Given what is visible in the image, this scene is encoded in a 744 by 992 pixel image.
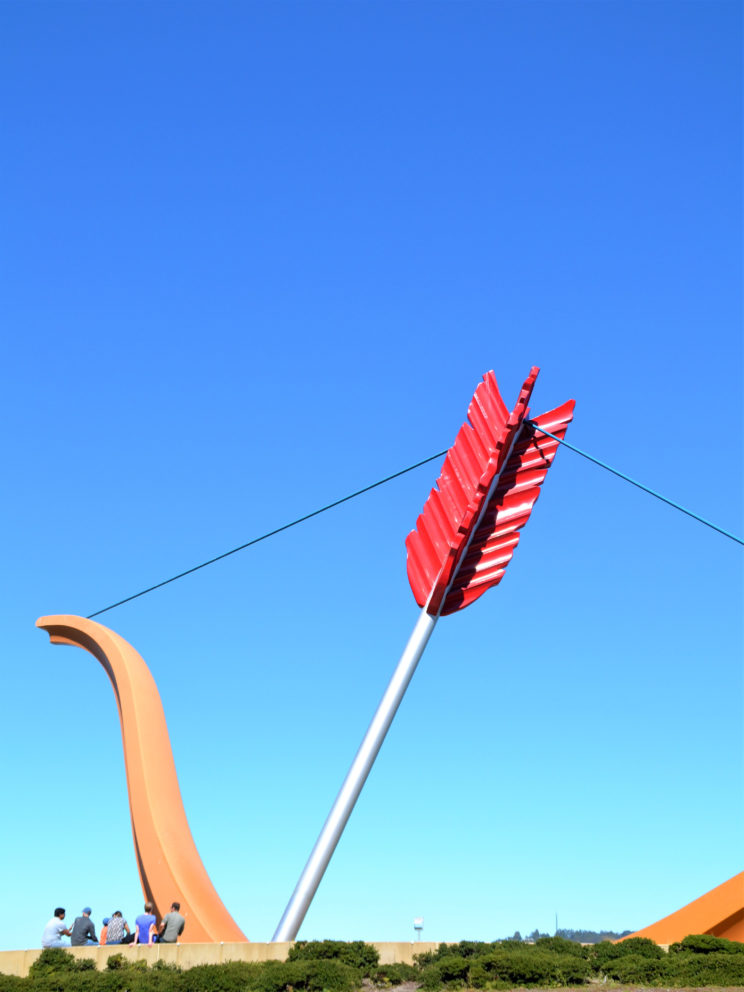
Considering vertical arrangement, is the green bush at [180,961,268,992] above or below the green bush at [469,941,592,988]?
above

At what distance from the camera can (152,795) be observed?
12219mm

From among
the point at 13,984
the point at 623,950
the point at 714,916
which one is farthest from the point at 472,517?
the point at 13,984

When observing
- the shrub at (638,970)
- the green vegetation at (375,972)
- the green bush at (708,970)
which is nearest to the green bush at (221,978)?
the green vegetation at (375,972)

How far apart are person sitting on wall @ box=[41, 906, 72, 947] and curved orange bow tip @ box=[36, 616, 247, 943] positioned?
1.36 metres

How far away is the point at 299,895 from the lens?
10.3 m

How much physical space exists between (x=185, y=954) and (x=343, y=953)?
1.38 meters

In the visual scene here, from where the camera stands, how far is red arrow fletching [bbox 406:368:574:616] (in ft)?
36.1

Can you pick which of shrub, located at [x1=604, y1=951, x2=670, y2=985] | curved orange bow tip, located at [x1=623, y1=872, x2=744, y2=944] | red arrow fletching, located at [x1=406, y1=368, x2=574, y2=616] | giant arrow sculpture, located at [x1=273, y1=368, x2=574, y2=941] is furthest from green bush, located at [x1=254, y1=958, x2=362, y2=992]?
red arrow fletching, located at [x1=406, y1=368, x2=574, y2=616]

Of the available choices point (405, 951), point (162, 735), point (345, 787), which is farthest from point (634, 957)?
point (162, 735)

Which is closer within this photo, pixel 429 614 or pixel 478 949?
pixel 478 949

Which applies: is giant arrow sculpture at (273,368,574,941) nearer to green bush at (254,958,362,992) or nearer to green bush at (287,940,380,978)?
green bush at (287,940,380,978)

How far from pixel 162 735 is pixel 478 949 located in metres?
5.11

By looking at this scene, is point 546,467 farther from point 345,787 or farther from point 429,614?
point 345,787

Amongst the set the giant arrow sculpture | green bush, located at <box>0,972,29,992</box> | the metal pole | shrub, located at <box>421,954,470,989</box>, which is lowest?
shrub, located at <box>421,954,470,989</box>
